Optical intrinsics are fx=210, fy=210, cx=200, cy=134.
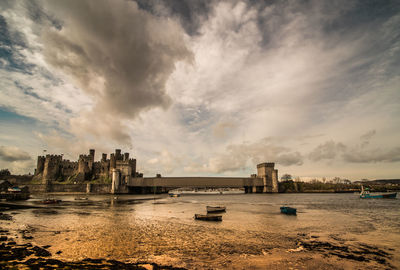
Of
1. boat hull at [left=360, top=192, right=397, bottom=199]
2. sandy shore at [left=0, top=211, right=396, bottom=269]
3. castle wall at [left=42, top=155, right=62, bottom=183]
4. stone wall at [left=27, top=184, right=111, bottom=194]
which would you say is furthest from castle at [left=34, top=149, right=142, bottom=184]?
boat hull at [left=360, top=192, right=397, bottom=199]

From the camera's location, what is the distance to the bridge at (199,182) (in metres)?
91.9

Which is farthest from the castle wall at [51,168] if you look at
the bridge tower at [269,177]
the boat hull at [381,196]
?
the boat hull at [381,196]

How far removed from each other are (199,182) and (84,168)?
5192 cm

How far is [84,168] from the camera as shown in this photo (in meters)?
93.2

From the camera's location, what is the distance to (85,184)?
87.4 meters

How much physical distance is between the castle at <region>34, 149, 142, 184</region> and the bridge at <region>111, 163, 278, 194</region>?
3.04m

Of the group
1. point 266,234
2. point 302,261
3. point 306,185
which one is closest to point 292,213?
point 266,234

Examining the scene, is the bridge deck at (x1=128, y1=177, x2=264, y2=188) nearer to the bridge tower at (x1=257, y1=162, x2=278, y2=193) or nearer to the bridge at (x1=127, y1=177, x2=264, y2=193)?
the bridge at (x1=127, y1=177, x2=264, y2=193)

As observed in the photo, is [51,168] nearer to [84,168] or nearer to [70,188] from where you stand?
[84,168]

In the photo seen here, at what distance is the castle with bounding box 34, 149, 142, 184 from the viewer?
3595 inches

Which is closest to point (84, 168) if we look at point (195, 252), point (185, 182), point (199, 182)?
point (185, 182)

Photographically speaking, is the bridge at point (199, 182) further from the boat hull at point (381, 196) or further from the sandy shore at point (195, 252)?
the sandy shore at point (195, 252)

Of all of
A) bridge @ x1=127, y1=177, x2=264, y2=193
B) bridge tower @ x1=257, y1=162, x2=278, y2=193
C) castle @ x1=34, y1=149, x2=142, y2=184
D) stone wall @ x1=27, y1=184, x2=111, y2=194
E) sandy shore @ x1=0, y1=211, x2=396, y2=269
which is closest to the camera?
sandy shore @ x1=0, y1=211, x2=396, y2=269

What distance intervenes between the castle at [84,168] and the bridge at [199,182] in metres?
3.04
